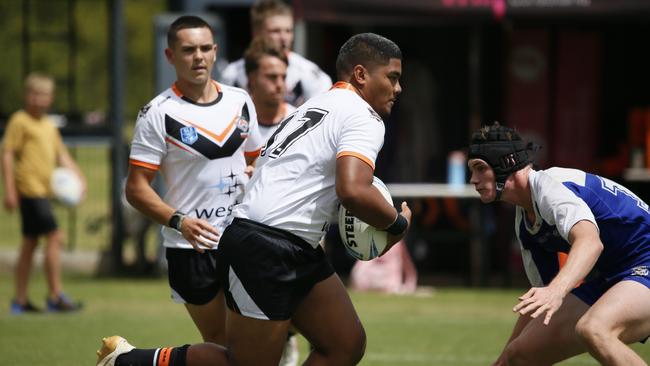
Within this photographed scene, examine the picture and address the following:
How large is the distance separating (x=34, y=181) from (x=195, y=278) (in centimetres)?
534

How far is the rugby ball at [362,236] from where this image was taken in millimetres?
5086

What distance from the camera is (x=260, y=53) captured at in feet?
22.4

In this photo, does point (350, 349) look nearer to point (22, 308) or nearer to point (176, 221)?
point (176, 221)

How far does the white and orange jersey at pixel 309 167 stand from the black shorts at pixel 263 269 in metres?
0.06

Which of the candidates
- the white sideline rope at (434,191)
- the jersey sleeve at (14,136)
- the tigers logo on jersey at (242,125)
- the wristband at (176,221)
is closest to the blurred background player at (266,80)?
the tigers logo on jersey at (242,125)

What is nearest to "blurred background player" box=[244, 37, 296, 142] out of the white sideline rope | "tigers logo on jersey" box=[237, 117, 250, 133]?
"tigers logo on jersey" box=[237, 117, 250, 133]

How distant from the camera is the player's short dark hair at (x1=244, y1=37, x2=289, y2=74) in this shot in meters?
6.83

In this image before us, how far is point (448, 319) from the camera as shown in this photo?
987cm

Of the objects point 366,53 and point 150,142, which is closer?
point 366,53

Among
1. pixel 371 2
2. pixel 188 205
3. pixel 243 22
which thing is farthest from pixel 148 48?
pixel 188 205

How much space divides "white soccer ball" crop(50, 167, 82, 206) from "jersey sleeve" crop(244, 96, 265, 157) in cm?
524

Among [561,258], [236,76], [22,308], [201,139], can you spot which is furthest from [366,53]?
[22,308]

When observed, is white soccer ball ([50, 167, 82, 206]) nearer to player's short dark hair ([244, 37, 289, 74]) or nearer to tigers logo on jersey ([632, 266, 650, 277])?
player's short dark hair ([244, 37, 289, 74])

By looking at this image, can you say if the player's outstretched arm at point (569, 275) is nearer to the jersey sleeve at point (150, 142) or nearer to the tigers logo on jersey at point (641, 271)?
the tigers logo on jersey at point (641, 271)
